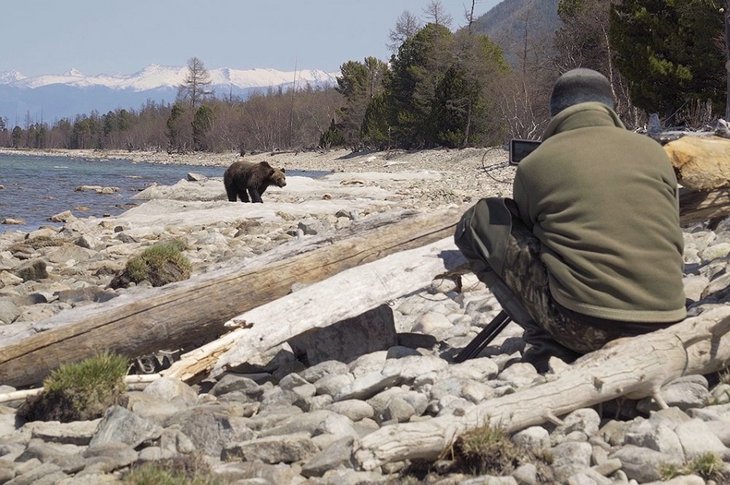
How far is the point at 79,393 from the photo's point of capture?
195 inches

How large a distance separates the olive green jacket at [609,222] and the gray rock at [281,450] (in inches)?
60.5

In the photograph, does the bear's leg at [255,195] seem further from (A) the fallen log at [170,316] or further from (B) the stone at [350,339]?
(B) the stone at [350,339]

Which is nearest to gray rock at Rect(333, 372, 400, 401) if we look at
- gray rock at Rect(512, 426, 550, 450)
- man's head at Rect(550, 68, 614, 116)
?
gray rock at Rect(512, 426, 550, 450)

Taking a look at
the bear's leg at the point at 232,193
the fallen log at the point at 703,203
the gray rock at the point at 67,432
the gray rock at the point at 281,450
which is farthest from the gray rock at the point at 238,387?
the bear's leg at the point at 232,193

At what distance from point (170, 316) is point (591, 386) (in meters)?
3.08

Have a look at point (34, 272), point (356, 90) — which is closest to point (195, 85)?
point (356, 90)

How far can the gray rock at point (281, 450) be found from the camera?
3.82 meters

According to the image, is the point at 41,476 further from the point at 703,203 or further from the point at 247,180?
the point at 247,180

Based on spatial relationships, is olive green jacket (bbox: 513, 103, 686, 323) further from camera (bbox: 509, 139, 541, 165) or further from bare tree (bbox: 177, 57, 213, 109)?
bare tree (bbox: 177, 57, 213, 109)

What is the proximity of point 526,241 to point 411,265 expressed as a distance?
1.47 meters

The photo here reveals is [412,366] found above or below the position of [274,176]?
below

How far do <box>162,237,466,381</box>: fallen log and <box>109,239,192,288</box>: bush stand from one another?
4.54m

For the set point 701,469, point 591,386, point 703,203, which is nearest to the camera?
point 701,469

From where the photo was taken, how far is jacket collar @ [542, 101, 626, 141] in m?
4.48
